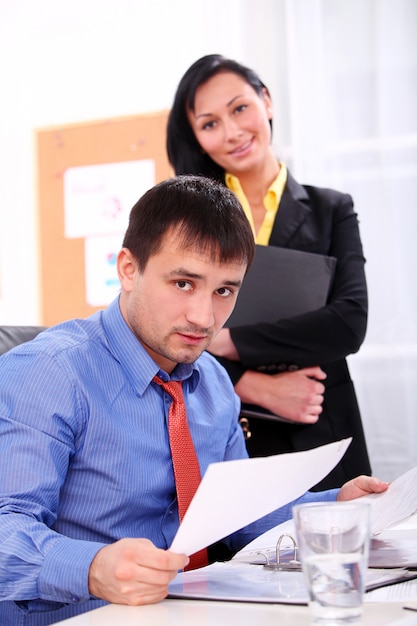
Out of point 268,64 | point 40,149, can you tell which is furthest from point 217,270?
point 40,149

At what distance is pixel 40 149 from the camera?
3.17m

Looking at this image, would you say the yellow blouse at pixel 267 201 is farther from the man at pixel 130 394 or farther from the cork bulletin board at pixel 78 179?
the cork bulletin board at pixel 78 179

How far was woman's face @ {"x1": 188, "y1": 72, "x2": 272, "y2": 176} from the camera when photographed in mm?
1961

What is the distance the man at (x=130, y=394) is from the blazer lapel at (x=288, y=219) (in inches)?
24.4

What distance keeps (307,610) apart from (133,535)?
46 centimetres

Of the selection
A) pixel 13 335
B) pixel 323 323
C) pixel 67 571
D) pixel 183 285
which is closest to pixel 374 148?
pixel 323 323

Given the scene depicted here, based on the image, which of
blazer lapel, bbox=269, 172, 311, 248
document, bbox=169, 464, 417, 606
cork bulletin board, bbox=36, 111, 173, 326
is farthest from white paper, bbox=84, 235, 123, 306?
document, bbox=169, 464, 417, 606

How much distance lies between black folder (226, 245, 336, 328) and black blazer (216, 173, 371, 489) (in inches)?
1.9

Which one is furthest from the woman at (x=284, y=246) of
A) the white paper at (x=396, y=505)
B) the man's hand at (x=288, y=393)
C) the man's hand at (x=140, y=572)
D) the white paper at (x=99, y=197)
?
the white paper at (x=99, y=197)

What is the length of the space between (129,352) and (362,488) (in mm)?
412

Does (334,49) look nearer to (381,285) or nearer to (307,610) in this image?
(381,285)

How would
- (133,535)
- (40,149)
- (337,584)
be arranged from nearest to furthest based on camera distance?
(337,584) < (133,535) < (40,149)

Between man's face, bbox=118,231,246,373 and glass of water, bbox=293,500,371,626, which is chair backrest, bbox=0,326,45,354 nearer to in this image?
man's face, bbox=118,231,246,373

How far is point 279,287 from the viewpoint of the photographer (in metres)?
1.84
